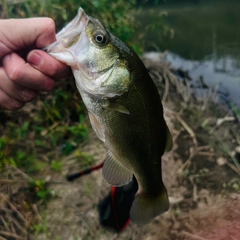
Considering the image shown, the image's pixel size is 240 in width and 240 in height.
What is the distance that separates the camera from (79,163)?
11.6 feet

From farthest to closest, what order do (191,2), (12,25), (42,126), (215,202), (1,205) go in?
(191,2), (42,126), (215,202), (1,205), (12,25)

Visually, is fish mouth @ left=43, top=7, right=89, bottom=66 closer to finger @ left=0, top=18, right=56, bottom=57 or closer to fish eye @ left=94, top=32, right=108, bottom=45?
fish eye @ left=94, top=32, right=108, bottom=45

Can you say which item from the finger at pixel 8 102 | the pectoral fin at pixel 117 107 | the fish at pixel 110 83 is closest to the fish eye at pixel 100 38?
the fish at pixel 110 83

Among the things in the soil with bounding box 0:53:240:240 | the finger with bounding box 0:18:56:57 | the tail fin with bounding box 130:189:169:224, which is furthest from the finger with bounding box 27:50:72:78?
the soil with bounding box 0:53:240:240

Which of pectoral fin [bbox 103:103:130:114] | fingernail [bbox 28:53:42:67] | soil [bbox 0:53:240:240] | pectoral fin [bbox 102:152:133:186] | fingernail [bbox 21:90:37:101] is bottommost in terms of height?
soil [bbox 0:53:240:240]

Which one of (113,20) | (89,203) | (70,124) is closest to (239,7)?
(113,20)

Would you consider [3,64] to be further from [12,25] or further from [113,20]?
[113,20]

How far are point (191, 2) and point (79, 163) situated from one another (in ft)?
36.7

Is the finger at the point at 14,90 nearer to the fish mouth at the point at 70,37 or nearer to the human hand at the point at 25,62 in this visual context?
the human hand at the point at 25,62

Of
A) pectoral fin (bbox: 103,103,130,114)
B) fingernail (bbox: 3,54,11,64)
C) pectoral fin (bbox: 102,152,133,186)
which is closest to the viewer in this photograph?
pectoral fin (bbox: 103,103,130,114)

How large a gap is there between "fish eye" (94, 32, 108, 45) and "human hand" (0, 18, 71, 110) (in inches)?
10.1

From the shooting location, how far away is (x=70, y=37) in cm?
146

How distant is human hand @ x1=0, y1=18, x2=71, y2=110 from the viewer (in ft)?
5.46

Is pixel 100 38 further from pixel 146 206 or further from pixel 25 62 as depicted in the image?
pixel 146 206
